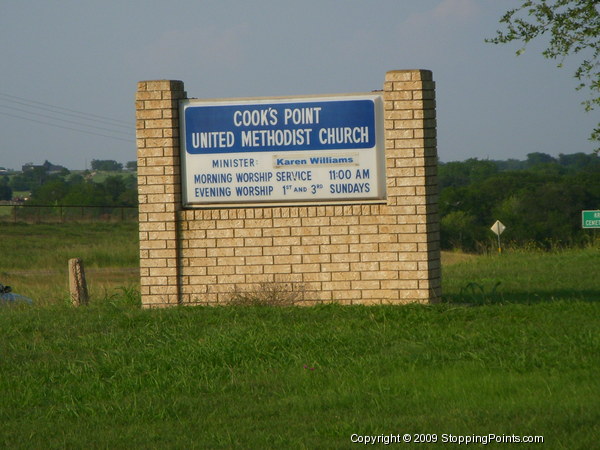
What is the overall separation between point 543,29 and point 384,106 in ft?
16.7

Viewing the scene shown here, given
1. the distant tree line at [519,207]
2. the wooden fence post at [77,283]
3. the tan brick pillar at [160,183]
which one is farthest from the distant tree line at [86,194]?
the tan brick pillar at [160,183]

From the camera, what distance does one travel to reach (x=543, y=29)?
49.6 feet

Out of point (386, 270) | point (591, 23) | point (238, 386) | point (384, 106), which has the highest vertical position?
point (591, 23)

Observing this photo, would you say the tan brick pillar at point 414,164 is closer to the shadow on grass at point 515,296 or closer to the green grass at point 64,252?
the shadow on grass at point 515,296

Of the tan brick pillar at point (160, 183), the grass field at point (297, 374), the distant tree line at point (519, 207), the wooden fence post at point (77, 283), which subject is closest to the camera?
the grass field at point (297, 374)

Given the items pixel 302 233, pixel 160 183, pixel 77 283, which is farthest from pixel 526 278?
pixel 77 283

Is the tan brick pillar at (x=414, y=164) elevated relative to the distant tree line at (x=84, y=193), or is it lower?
lower

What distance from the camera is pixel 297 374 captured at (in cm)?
784

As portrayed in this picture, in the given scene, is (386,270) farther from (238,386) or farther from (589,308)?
(238,386)

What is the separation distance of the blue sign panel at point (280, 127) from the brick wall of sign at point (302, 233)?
27cm

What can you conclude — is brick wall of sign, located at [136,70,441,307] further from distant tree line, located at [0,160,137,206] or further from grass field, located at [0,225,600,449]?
distant tree line, located at [0,160,137,206]

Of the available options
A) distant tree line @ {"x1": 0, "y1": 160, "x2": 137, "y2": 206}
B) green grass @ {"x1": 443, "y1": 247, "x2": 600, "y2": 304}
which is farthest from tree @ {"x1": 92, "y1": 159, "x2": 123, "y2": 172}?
green grass @ {"x1": 443, "y1": 247, "x2": 600, "y2": 304}

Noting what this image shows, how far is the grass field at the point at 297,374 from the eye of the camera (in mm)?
6188

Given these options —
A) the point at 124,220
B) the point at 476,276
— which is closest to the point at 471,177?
the point at 124,220
